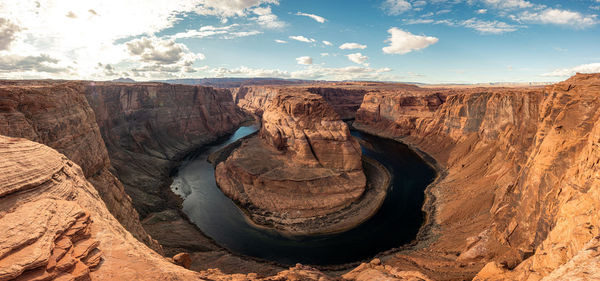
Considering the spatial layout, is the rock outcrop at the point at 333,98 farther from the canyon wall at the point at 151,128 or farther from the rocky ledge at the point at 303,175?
the rocky ledge at the point at 303,175

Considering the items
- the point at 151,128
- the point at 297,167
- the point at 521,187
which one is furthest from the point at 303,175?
the point at 151,128

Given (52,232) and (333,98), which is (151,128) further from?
(333,98)

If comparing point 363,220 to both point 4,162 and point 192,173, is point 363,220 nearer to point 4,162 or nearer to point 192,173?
point 4,162

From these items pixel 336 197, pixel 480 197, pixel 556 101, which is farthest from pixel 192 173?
pixel 556 101

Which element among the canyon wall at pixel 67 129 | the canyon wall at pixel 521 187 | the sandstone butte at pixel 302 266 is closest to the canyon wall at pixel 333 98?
the canyon wall at pixel 521 187

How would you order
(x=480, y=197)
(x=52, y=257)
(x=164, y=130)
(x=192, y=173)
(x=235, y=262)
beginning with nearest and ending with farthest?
(x=52, y=257)
(x=235, y=262)
(x=480, y=197)
(x=192, y=173)
(x=164, y=130)

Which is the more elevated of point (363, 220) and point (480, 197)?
point (480, 197)

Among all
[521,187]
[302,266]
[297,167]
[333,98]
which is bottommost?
[302,266]
